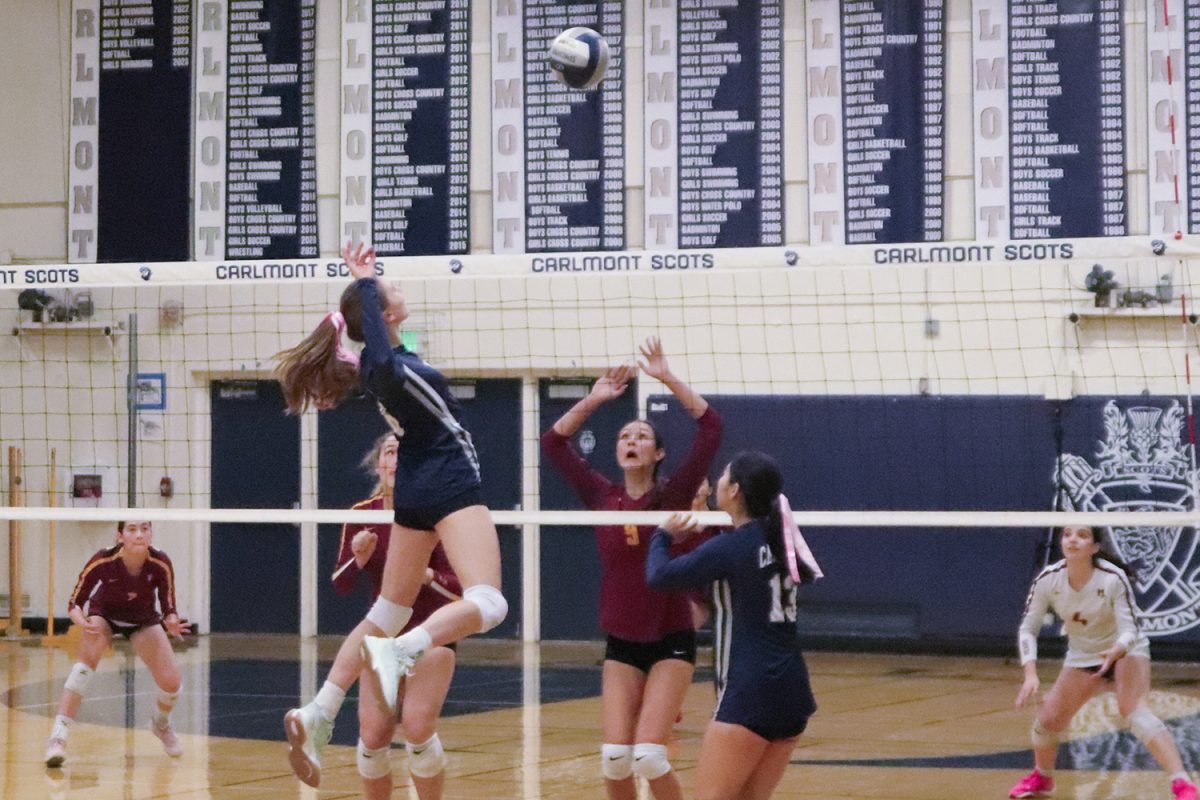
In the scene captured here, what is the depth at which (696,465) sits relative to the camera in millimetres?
6582

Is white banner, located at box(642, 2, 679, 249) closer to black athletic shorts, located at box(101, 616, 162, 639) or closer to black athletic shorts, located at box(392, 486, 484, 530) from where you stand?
black athletic shorts, located at box(101, 616, 162, 639)

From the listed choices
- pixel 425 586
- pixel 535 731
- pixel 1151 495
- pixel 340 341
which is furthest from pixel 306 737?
pixel 1151 495

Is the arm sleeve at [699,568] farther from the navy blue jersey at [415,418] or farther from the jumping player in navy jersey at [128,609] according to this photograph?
the jumping player in navy jersey at [128,609]

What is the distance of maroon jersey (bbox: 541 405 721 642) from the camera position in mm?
6336

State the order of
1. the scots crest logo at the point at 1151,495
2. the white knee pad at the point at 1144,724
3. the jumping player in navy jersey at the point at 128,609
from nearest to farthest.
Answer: the white knee pad at the point at 1144,724 < the jumping player in navy jersey at the point at 128,609 < the scots crest logo at the point at 1151,495

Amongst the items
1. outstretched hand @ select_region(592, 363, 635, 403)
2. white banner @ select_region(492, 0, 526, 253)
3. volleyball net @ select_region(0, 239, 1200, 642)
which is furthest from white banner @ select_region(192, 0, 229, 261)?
outstretched hand @ select_region(592, 363, 635, 403)

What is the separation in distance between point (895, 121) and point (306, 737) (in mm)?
7242

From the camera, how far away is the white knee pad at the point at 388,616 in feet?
18.5

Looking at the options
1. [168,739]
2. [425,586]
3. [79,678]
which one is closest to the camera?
[425,586]

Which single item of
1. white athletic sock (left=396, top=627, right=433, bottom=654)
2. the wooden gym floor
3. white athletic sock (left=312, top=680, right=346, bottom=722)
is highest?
white athletic sock (left=396, top=627, right=433, bottom=654)

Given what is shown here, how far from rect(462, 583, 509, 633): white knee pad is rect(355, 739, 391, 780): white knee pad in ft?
3.15

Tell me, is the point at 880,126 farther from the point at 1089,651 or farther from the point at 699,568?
the point at 699,568

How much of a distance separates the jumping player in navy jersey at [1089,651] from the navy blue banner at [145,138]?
258 inches

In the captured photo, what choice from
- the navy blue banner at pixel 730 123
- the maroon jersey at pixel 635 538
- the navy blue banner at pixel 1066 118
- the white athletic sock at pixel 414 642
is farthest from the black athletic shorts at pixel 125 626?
the navy blue banner at pixel 1066 118
